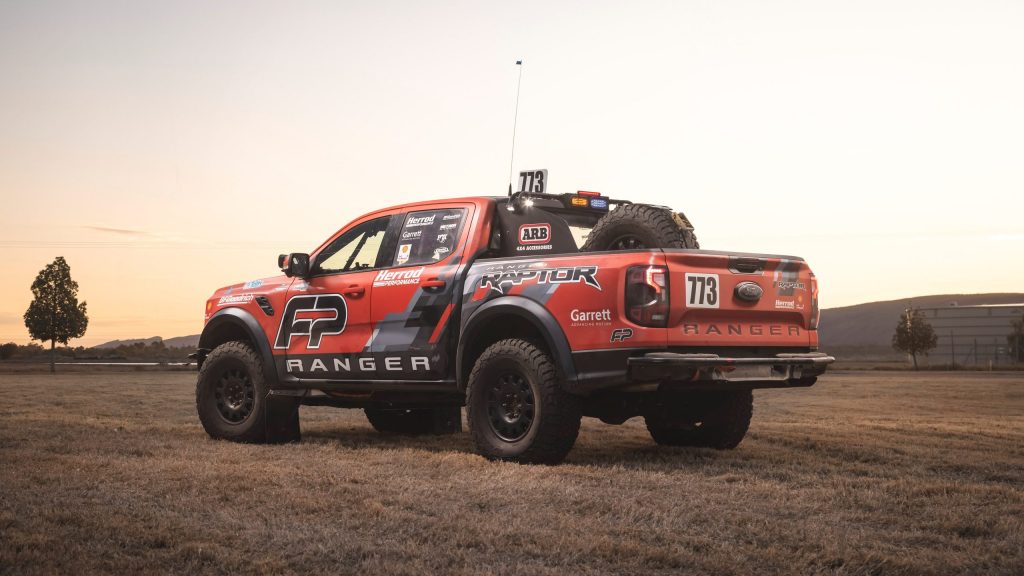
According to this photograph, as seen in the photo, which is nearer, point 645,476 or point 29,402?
point 645,476

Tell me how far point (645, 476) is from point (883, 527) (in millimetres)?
1845

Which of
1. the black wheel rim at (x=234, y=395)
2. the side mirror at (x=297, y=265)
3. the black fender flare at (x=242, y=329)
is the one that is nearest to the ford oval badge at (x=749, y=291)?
the side mirror at (x=297, y=265)

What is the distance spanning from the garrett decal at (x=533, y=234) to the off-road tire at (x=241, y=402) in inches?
110

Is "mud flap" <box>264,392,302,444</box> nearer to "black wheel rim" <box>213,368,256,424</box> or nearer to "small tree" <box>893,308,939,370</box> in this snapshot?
"black wheel rim" <box>213,368,256,424</box>

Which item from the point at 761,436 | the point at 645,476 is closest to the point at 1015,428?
the point at 761,436

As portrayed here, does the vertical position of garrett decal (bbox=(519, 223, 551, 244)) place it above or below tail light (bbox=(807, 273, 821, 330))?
above

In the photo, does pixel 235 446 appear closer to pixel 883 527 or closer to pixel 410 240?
pixel 410 240

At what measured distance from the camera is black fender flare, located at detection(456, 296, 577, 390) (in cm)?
732

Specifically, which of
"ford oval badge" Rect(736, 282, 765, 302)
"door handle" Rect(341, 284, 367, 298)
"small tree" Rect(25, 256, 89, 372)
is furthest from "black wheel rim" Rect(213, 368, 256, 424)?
"small tree" Rect(25, 256, 89, 372)

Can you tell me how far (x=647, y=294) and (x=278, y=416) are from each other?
13.7ft

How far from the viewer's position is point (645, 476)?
275 inches

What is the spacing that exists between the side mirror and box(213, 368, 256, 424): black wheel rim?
1.20m

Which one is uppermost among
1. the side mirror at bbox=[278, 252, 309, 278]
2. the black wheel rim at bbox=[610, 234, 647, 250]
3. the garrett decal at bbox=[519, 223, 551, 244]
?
the garrett decal at bbox=[519, 223, 551, 244]

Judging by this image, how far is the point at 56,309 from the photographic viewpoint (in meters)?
61.7
